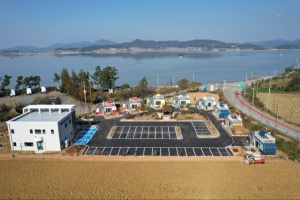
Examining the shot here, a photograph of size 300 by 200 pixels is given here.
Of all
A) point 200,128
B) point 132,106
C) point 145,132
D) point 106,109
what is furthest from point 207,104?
point 106,109

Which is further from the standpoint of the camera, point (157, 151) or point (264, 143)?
point (157, 151)

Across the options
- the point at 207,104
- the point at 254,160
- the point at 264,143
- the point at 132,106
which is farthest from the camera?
the point at 207,104

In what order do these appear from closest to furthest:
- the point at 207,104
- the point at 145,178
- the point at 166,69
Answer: the point at 145,178
the point at 207,104
the point at 166,69

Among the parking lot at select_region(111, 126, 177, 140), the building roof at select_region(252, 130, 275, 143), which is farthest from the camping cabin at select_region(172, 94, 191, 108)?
the building roof at select_region(252, 130, 275, 143)

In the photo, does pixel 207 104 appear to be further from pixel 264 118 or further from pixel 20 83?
pixel 20 83

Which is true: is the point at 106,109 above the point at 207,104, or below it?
above

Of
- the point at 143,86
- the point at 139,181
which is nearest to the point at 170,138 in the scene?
the point at 139,181

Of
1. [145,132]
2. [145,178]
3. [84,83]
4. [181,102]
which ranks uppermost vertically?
[84,83]
